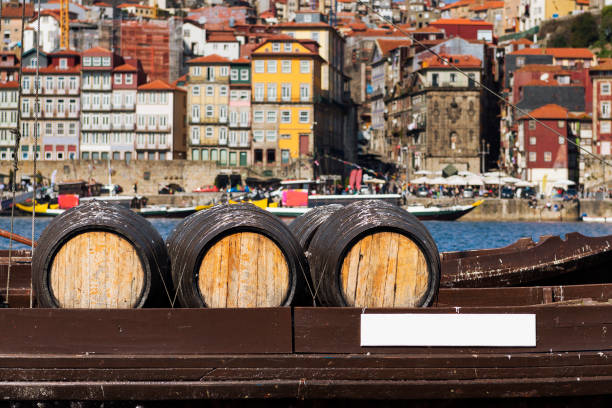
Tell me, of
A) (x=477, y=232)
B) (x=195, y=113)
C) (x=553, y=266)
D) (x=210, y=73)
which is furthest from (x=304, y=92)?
(x=553, y=266)

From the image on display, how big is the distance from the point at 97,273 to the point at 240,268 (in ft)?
4.13

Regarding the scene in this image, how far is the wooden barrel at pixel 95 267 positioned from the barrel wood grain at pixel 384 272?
175 cm

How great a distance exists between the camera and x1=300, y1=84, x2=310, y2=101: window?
102438mm

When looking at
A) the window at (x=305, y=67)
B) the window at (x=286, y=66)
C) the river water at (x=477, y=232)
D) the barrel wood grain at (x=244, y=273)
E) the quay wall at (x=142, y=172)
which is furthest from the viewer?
the window at (x=286, y=66)

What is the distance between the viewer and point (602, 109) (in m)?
101

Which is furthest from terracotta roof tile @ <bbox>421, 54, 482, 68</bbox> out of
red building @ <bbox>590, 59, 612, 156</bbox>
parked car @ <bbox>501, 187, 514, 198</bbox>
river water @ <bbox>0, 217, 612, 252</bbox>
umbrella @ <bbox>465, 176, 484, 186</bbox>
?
river water @ <bbox>0, 217, 612, 252</bbox>

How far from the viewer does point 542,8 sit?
518ft

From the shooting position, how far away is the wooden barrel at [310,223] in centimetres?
1105

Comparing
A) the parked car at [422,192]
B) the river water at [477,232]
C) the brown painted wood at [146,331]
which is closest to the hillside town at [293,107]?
the parked car at [422,192]

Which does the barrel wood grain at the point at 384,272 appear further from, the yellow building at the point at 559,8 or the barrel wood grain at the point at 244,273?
the yellow building at the point at 559,8

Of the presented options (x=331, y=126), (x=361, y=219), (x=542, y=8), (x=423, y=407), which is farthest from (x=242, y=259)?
(x=542, y=8)

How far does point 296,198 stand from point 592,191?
30.3 meters

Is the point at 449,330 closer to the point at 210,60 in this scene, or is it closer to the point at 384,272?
the point at 384,272

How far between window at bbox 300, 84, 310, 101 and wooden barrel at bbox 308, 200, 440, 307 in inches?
3696
